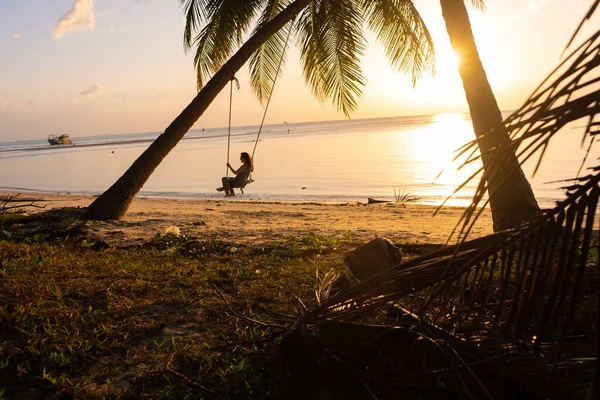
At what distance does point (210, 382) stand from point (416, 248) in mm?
4132

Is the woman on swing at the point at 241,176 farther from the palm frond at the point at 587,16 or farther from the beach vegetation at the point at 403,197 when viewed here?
the palm frond at the point at 587,16

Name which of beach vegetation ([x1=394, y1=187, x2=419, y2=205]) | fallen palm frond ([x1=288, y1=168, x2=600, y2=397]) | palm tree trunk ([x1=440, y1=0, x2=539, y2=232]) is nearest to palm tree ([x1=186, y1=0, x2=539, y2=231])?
palm tree trunk ([x1=440, y1=0, x2=539, y2=232])

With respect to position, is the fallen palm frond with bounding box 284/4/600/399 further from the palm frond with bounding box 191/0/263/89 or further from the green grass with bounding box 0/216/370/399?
the palm frond with bounding box 191/0/263/89

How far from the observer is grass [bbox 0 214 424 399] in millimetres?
2143

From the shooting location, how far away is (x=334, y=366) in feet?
4.53

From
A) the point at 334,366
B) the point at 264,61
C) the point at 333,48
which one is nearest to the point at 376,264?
the point at 334,366

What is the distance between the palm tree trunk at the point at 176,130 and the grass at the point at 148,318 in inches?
90.3

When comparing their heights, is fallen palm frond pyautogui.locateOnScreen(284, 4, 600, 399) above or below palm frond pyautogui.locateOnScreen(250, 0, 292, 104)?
below

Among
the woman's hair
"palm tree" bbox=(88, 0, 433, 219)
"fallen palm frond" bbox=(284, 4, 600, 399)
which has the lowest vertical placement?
"fallen palm frond" bbox=(284, 4, 600, 399)

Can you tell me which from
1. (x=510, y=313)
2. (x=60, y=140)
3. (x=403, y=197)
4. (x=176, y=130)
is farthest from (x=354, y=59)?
(x=60, y=140)

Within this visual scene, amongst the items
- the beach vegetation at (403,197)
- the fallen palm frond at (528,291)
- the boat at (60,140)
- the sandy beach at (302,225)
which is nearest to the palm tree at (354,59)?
the sandy beach at (302,225)

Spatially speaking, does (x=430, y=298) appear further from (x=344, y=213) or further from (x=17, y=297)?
(x=344, y=213)

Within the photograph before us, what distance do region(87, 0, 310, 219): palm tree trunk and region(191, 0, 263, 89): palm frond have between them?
679 millimetres

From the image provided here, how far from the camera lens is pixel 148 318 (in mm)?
3037
